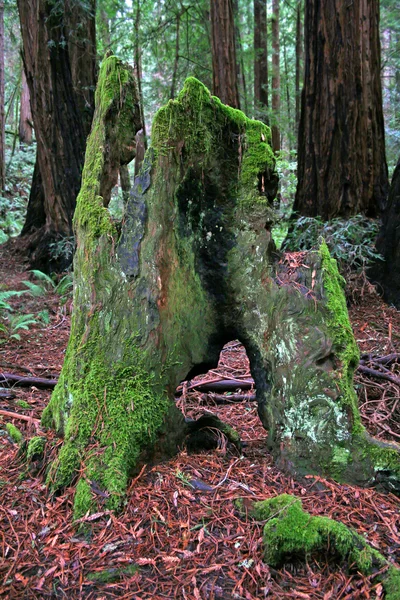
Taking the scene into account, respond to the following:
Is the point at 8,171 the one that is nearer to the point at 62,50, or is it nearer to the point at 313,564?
the point at 62,50

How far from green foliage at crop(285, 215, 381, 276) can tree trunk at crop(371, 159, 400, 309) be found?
0.15 metres

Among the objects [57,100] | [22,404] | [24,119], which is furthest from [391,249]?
[24,119]

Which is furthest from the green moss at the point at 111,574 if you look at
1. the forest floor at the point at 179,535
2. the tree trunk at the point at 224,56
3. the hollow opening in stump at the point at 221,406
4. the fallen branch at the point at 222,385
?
the tree trunk at the point at 224,56

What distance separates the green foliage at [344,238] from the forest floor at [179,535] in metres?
3.82

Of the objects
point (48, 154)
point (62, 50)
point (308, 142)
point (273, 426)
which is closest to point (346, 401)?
point (273, 426)

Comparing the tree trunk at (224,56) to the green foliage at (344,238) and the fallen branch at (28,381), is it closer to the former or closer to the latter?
the green foliage at (344,238)

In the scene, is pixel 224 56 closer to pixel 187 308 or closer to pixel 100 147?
pixel 100 147

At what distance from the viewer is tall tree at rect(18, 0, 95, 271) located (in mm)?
9039

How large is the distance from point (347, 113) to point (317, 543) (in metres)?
6.73

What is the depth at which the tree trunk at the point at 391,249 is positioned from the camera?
19.8 ft

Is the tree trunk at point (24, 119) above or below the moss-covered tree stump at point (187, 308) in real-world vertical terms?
above

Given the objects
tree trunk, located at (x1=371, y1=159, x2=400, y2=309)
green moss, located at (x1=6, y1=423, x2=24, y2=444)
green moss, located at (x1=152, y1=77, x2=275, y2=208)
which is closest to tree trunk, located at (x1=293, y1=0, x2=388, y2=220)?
tree trunk, located at (x1=371, y1=159, x2=400, y2=309)

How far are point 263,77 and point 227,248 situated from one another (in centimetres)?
1341

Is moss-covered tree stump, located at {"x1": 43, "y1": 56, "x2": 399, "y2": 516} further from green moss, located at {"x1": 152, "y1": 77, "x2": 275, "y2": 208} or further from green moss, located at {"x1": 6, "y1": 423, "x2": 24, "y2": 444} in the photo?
green moss, located at {"x1": 6, "y1": 423, "x2": 24, "y2": 444}
